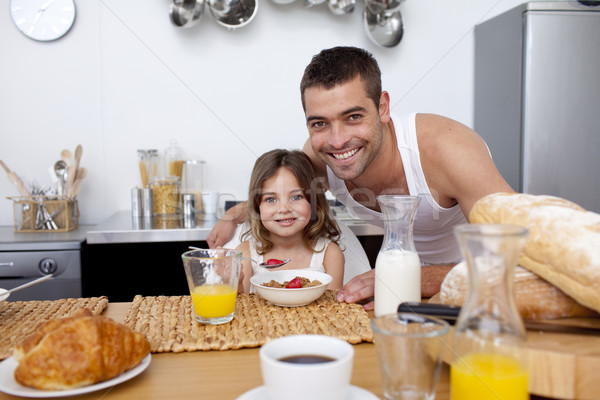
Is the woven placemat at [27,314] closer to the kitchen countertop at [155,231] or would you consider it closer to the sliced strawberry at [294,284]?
the sliced strawberry at [294,284]

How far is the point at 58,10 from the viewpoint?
2.24m

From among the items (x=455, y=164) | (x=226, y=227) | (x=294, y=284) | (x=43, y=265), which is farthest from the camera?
(x=43, y=265)

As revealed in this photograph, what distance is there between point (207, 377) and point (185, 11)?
199 centimetres

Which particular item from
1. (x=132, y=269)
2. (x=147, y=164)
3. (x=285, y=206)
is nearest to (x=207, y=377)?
(x=285, y=206)

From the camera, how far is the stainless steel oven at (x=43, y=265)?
180 centimetres

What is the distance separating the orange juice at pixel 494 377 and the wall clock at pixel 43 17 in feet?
7.63

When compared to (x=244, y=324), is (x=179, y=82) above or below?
above

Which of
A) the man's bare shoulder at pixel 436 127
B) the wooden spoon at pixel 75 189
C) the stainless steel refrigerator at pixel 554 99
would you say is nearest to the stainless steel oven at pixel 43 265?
the wooden spoon at pixel 75 189

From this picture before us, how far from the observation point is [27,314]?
883 millimetres

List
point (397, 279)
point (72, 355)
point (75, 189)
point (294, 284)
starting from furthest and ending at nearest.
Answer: point (75, 189), point (294, 284), point (397, 279), point (72, 355)

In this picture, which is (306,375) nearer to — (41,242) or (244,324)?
(244,324)

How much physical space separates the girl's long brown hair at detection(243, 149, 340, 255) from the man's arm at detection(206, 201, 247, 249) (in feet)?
0.16

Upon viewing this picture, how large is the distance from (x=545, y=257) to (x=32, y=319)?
81 centimetres

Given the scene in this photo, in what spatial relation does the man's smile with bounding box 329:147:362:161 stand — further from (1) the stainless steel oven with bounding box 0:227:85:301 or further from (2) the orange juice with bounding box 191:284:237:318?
(1) the stainless steel oven with bounding box 0:227:85:301
